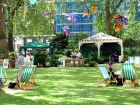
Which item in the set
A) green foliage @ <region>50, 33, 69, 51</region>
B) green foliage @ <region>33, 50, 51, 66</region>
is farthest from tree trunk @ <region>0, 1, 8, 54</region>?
green foliage @ <region>50, 33, 69, 51</region>

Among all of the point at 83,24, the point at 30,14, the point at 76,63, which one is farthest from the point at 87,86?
the point at 83,24

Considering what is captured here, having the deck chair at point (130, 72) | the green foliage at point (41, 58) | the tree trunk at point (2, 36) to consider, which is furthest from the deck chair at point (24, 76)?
the tree trunk at point (2, 36)

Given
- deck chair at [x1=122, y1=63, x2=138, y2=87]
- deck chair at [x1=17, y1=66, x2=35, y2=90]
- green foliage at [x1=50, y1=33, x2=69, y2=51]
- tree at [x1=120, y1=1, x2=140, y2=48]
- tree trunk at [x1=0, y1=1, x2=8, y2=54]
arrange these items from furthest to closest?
green foliage at [x1=50, y1=33, x2=69, y2=51]
tree at [x1=120, y1=1, x2=140, y2=48]
tree trunk at [x1=0, y1=1, x2=8, y2=54]
deck chair at [x1=122, y1=63, x2=138, y2=87]
deck chair at [x1=17, y1=66, x2=35, y2=90]

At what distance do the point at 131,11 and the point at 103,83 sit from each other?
27.8 meters

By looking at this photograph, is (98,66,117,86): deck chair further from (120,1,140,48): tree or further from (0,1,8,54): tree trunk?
(120,1,140,48): tree

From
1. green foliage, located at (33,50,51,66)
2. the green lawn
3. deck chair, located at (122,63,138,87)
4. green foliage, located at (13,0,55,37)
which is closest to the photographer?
the green lawn

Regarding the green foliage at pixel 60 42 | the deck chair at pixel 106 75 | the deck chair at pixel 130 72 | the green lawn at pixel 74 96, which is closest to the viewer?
the green lawn at pixel 74 96

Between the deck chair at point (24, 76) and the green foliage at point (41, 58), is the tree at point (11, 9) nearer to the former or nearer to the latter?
the green foliage at point (41, 58)

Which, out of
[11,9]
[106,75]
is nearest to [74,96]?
[106,75]

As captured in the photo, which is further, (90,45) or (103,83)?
(90,45)

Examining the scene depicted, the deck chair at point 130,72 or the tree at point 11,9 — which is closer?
the deck chair at point 130,72

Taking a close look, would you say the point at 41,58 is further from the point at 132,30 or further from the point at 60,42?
the point at 132,30

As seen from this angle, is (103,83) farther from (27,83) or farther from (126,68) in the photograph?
(27,83)

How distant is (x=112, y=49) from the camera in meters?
47.3
